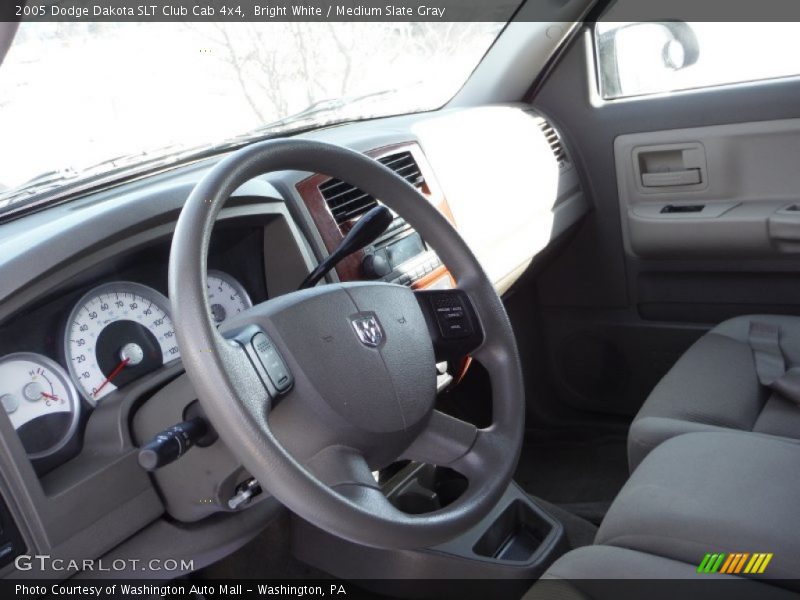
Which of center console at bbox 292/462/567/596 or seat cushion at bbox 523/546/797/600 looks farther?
center console at bbox 292/462/567/596

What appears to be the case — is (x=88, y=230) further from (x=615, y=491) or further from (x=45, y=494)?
(x=615, y=491)

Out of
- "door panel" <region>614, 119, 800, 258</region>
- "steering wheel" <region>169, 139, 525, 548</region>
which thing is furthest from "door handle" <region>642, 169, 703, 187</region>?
"steering wheel" <region>169, 139, 525, 548</region>

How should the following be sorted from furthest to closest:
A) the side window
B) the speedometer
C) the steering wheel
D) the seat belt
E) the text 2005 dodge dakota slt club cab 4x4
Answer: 1. the side window
2. the seat belt
3. the speedometer
4. the text 2005 dodge dakota slt club cab 4x4
5. the steering wheel

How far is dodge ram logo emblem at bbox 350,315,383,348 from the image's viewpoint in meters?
1.15

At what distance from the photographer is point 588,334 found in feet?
8.70

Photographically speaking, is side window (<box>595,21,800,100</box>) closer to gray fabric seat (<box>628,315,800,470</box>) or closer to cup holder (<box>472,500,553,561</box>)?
gray fabric seat (<box>628,315,800,470</box>)

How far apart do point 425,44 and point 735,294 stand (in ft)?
3.53

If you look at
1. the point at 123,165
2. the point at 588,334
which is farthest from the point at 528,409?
Answer: the point at 123,165

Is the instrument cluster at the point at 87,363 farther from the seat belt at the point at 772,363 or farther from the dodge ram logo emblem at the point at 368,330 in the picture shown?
the seat belt at the point at 772,363

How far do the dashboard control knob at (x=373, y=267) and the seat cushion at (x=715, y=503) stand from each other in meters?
0.57

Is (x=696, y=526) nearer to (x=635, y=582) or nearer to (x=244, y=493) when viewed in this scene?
(x=635, y=582)

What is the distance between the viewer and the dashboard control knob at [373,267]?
158 cm

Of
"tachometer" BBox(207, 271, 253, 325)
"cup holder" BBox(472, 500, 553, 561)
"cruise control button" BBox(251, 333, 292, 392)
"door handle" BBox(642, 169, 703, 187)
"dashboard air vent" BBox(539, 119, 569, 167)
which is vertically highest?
"cruise control button" BBox(251, 333, 292, 392)

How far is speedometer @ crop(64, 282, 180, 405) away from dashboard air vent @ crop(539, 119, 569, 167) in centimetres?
146
